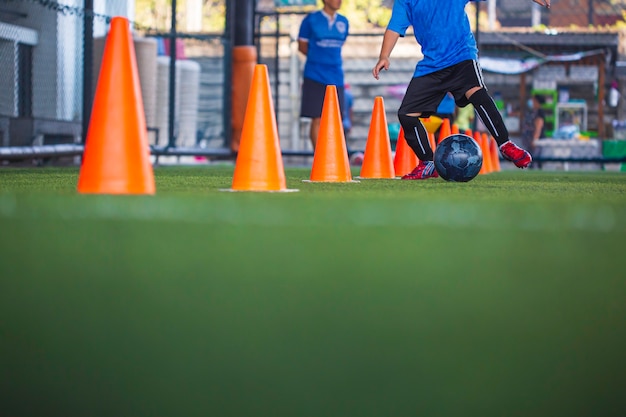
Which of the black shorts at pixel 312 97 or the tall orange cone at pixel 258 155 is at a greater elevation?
the black shorts at pixel 312 97

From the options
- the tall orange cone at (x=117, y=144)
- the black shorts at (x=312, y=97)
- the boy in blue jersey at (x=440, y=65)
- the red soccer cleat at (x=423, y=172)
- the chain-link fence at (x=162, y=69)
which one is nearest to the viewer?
the tall orange cone at (x=117, y=144)

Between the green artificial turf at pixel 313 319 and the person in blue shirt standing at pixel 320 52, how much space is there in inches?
337

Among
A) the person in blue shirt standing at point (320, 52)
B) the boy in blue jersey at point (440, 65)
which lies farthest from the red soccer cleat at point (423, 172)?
the person in blue shirt standing at point (320, 52)

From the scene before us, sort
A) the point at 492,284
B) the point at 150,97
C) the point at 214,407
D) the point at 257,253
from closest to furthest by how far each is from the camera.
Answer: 1. the point at 214,407
2. the point at 492,284
3. the point at 257,253
4. the point at 150,97

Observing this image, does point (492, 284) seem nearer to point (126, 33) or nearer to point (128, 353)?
point (128, 353)

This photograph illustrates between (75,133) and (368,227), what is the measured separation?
381 inches

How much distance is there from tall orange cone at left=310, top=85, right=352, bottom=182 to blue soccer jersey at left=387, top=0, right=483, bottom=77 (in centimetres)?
108

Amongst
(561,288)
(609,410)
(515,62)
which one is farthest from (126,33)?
(515,62)

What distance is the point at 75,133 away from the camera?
11578 mm

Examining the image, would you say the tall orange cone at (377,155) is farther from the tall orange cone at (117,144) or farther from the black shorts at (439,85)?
the tall orange cone at (117,144)

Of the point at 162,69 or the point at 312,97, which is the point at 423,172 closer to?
the point at 312,97

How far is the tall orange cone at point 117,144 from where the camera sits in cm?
386

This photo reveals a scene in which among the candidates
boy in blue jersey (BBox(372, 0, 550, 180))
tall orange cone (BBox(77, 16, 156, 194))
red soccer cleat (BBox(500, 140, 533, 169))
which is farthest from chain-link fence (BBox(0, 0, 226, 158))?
tall orange cone (BBox(77, 16, 156, 194))

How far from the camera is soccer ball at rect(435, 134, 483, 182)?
6.66 m
